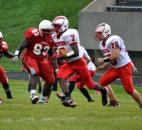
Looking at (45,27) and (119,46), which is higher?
(45,27)

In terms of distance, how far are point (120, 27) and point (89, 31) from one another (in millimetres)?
1675

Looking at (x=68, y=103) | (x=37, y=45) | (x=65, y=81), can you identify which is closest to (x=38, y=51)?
(x=37, y=45)

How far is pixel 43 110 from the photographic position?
39.6 feet

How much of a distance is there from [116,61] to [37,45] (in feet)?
5.73

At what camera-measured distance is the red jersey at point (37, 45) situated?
1390 cm

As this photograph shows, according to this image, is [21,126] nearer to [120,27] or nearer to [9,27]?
[120,27]

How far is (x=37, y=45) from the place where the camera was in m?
14.0

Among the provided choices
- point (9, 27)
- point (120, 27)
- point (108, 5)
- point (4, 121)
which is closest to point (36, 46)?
point (4, 121)

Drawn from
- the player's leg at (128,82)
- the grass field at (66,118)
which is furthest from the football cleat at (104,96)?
the grass field at (66,118)

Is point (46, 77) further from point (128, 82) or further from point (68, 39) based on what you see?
point (128, 82)

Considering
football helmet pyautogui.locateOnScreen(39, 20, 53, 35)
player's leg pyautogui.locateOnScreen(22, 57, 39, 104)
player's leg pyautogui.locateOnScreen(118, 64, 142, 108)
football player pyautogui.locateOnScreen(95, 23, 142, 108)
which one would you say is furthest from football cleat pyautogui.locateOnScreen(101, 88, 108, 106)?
football helmet pyautogui.locateOnScreen(39, 20, 53, 35)

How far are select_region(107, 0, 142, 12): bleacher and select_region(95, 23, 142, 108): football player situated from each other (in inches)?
881

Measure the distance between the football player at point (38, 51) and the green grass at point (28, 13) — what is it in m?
24.6

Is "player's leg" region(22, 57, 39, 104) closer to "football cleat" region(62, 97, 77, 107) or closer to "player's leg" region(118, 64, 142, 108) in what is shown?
"football cleat" region(62, 97, 77, 107)
